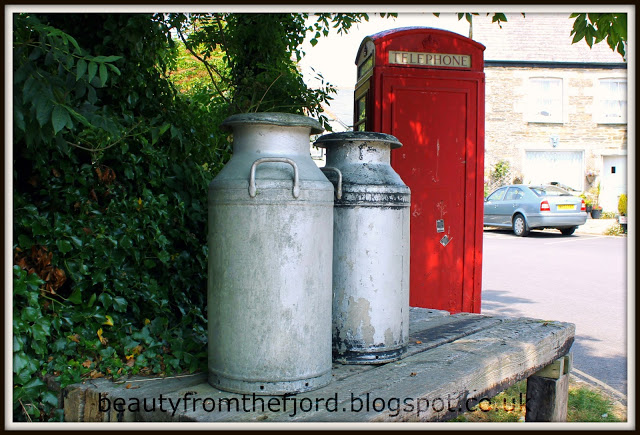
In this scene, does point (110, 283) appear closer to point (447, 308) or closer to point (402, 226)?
point (402, 226)

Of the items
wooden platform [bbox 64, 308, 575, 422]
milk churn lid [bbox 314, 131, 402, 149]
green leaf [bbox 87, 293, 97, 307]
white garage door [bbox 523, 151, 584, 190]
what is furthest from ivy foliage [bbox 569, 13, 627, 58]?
Result: white garage door [bbox 523, 151, 584, 190]

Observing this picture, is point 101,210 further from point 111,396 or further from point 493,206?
point 493,206

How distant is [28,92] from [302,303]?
4.00ft

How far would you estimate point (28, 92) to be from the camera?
208 centimetres

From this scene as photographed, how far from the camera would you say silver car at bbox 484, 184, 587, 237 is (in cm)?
1452

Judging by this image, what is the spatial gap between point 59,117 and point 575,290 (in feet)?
24.3

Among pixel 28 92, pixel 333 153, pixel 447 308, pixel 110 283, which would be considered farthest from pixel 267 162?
pixel 447 308

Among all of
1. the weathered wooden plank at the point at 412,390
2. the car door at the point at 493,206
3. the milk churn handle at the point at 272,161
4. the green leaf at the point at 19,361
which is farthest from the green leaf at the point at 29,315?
the car door at the point at 493,206

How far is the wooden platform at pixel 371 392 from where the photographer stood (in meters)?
1.97

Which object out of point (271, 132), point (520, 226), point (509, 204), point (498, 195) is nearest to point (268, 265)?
point (271, 132)

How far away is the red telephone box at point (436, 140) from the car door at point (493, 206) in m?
11.8

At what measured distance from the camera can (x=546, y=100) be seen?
20.3m

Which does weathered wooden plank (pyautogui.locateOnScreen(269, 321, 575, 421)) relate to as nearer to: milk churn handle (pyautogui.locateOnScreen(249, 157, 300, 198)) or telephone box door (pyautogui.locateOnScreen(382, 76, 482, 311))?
milk churn handle (pyautogui.locateOnScreen(249, 157, 300, 198))

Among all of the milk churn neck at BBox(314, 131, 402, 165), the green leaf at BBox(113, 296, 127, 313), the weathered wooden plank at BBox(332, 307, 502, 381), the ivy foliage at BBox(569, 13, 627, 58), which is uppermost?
the ivy foliage at BBox(569, 13, 627, 58)
